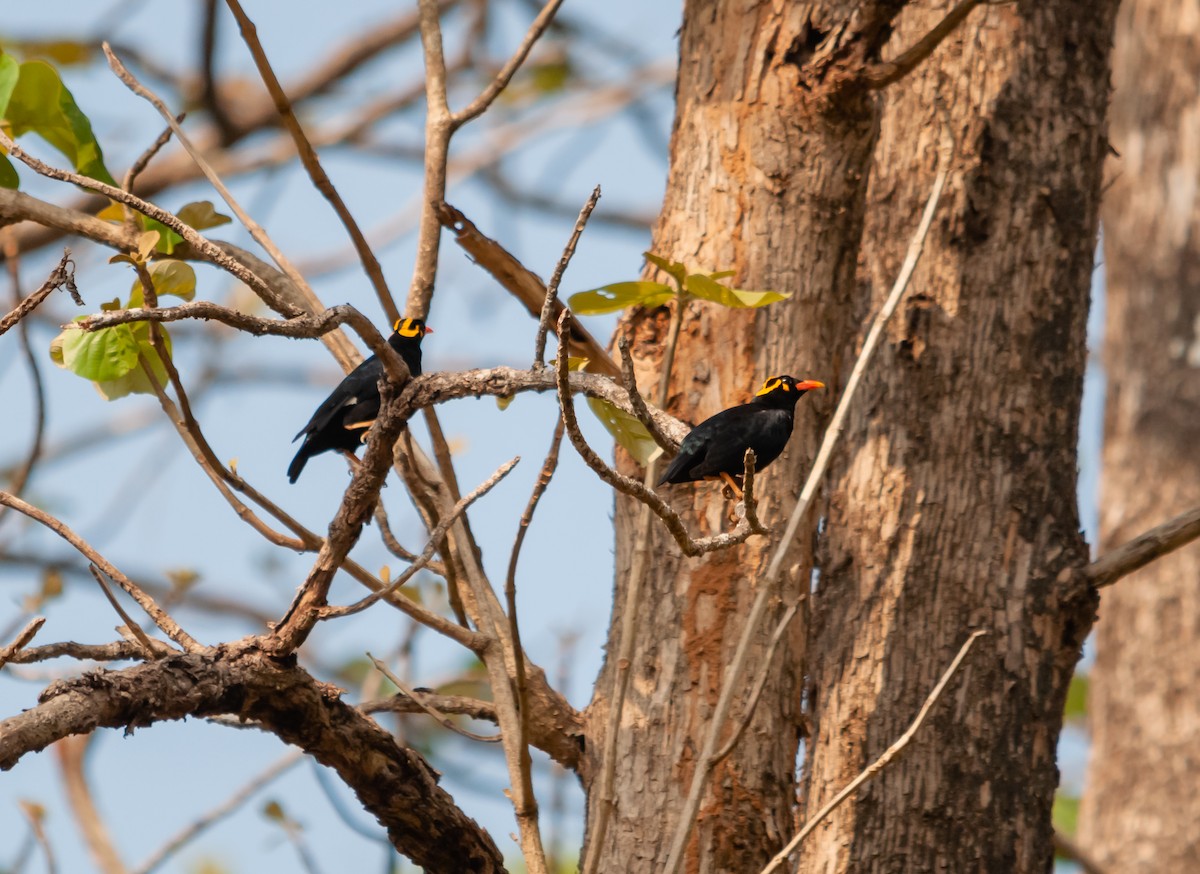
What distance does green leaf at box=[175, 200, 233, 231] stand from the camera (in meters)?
3.40

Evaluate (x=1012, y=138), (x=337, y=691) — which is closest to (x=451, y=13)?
(x=1012, y=138)

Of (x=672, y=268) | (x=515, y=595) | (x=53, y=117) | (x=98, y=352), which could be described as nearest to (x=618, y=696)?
(x=515, y=595)

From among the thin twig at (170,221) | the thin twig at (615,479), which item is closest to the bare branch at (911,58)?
the thin twig at (615,479)

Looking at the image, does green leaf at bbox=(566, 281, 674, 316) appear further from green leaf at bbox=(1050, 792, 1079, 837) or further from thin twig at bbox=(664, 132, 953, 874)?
green leaf at bbox=(1050, 792, 1079, 837)

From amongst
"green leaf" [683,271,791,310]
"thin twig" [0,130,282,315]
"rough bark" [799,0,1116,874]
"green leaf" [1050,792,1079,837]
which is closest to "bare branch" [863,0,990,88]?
"rough bark" [799,0,1116,874]

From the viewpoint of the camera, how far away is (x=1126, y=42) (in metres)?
9.08

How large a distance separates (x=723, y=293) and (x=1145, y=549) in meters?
1.44

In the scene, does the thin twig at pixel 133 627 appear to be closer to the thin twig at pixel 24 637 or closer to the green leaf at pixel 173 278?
the thin twig at pixel 24 637

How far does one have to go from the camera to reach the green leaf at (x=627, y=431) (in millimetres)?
2809

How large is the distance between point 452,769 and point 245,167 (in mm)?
4304

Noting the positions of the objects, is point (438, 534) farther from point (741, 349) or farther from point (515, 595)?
point (741, 349)

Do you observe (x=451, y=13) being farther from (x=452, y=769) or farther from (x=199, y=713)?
(x=199, y=713)

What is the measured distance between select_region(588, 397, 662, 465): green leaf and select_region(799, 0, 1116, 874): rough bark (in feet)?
3.53

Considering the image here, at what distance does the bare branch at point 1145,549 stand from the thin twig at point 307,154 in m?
2.05
